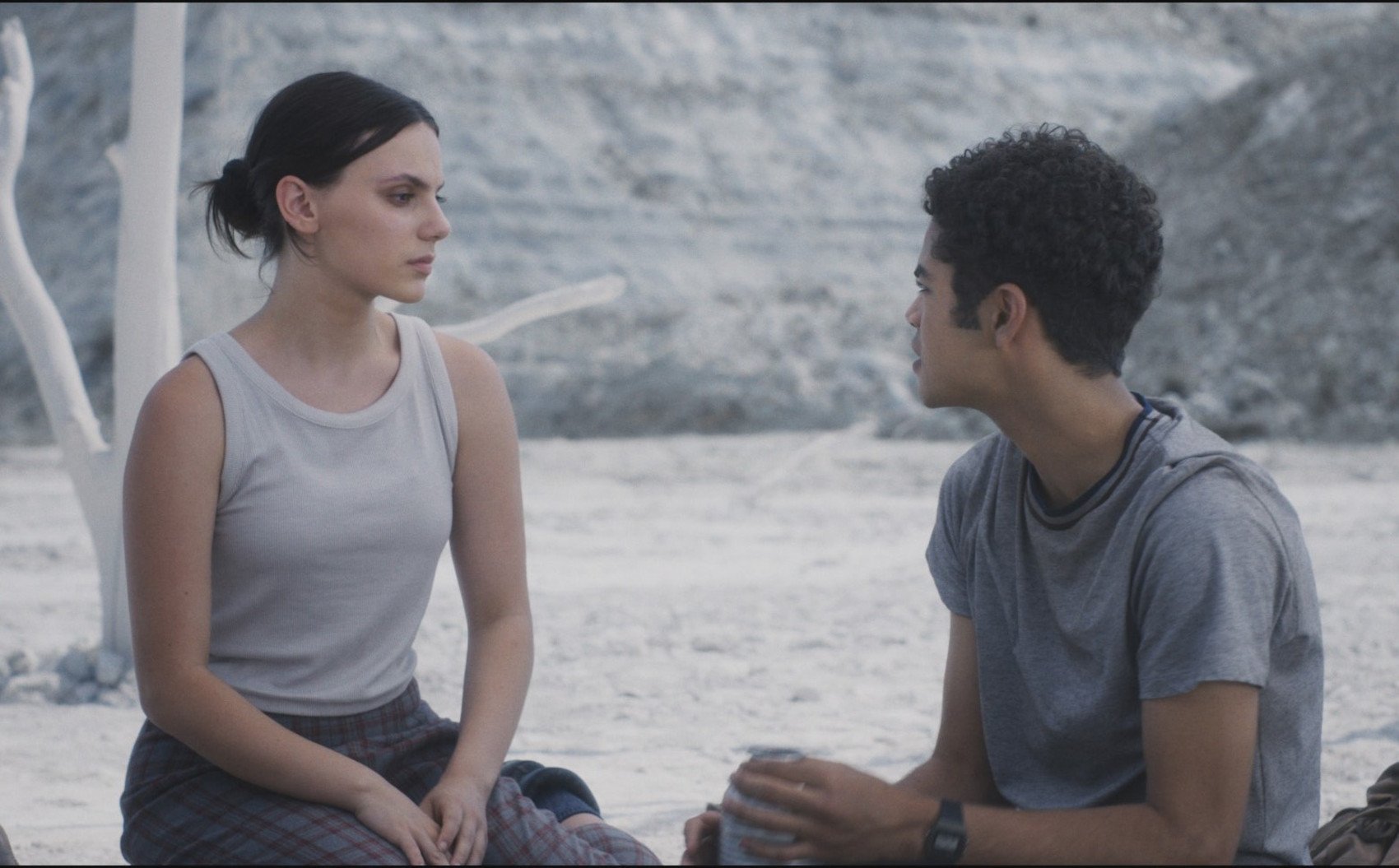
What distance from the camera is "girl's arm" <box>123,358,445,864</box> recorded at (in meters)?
2.21

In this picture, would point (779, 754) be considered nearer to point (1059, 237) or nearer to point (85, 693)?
point (1059, 237)

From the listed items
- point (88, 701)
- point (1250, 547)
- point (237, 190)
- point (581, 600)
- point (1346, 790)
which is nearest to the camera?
point (1250, 547)

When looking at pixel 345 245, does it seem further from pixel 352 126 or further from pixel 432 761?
pixel 432 761

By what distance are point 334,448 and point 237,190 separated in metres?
0.48

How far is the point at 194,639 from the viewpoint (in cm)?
222

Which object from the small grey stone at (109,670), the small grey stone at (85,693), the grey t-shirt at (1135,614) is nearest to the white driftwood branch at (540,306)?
the small grey stone at (109,670)

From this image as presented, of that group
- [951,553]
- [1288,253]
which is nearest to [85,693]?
[951,553]

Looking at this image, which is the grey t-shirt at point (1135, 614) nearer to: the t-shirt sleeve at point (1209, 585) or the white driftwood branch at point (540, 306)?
the t-shirt sleeve at point (1209, 585)

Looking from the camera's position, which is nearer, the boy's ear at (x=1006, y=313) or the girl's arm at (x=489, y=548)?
the boy's ear at (x=1006, y=313)

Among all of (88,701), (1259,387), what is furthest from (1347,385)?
(88,701)

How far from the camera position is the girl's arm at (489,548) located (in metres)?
2.46

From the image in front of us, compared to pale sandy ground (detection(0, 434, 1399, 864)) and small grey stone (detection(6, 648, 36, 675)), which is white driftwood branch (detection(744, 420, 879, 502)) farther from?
small grey stone (detection(6, 648, 36, 675))

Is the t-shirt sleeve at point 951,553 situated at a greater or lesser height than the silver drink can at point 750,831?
greater

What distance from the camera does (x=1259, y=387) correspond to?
15398 millimetres
